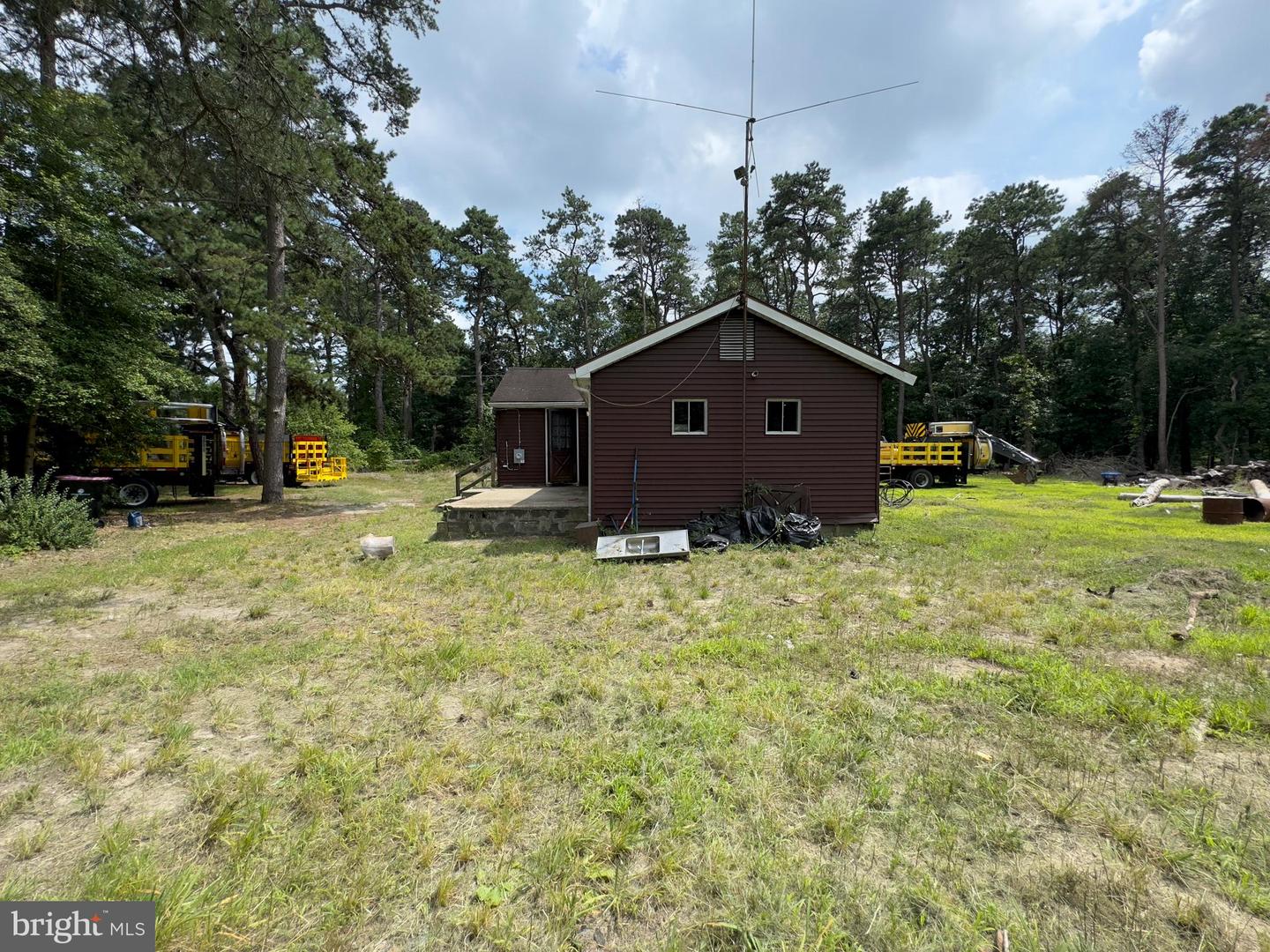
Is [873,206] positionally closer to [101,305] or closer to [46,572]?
[101,305]

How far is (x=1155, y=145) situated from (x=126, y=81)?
111ft

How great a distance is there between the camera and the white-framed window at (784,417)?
32.5ft

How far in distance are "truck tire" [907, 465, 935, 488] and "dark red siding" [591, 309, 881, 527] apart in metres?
11.3

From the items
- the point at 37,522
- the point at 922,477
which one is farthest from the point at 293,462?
the point at 922,477

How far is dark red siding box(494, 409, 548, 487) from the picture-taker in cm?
1532

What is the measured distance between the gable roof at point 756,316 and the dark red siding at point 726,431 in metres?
0.14

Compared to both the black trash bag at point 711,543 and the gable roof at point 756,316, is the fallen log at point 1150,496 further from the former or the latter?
the black trash bag at point 711,543

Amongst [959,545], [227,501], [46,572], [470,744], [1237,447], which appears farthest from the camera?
[1237,447]

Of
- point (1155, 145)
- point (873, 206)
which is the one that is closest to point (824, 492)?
point (1155, 145)

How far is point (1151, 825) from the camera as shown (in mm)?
2402

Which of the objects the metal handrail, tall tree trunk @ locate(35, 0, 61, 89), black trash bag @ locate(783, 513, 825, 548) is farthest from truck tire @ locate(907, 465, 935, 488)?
tall tree trunk @ locate(35, 0, 61, 89)

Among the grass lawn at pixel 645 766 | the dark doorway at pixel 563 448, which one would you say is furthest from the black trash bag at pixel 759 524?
the dark doorway at pixel 563 448

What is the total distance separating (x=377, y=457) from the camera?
2869cm

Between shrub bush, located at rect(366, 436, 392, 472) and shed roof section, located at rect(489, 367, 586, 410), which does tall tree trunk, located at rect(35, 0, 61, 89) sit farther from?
shrub bush, located at rect(366, 436, 392, 472)
